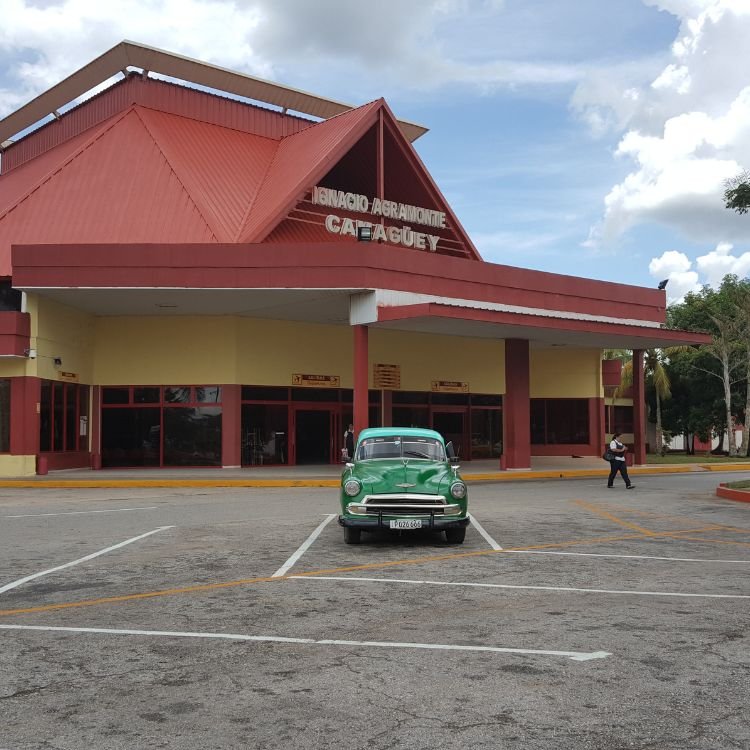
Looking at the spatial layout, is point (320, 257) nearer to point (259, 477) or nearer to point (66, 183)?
point (259, 477)

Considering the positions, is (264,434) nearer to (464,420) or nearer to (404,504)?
(464,420)

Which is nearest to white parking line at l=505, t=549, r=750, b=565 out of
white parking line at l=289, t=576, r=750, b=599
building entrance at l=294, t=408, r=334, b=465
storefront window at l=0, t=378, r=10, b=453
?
white parking line at l=289, t=576, r=750, b=599

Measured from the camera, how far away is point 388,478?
489 inches

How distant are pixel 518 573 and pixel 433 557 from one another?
1.64 m

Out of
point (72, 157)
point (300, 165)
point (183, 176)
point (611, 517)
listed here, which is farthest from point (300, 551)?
point (72, 157)

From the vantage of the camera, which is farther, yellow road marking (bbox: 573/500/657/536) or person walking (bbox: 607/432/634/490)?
person walking (bbox: 607/432/634/490)

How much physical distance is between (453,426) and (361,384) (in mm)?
11544

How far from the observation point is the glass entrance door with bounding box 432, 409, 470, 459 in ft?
121

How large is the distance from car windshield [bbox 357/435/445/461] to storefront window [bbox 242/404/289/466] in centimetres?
1825

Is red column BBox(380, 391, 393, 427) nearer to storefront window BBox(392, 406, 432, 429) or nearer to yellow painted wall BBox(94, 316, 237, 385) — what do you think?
storefront window BBox(392, 406, 432, 429)

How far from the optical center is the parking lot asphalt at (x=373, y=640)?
4.91 m

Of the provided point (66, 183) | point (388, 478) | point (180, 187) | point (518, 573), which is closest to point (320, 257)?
point (180, 187)

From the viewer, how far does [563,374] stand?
137 ft

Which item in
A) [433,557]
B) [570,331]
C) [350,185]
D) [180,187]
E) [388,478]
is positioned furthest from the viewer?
[350,185]
